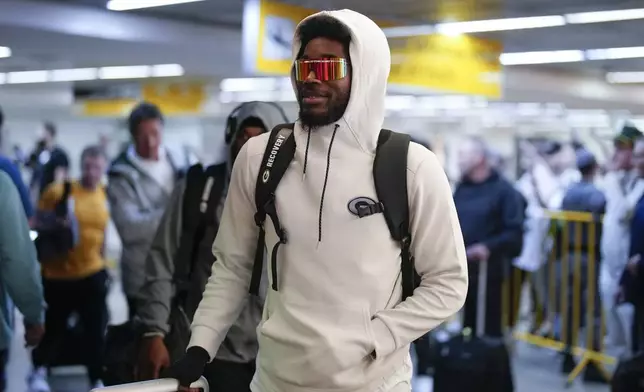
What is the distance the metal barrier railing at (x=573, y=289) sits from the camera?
7094 millimetres

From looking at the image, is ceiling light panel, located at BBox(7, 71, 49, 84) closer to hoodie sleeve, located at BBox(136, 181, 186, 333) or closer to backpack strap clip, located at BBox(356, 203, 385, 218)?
hoodie sleeve, located at BBox(136, 181, 186, 333)

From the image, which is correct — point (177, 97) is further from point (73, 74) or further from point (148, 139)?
point (148, 139)

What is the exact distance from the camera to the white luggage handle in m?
1.67

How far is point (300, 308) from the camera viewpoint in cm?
182

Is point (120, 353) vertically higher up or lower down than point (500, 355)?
higher up

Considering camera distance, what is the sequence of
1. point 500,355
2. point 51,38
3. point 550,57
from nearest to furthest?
point 500,355 → point 51,38 → point 550,57

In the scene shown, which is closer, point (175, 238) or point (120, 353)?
point (175, 238)

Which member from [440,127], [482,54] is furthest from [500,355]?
[440,127]

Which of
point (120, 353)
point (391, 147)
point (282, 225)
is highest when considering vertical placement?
point (391, 147)

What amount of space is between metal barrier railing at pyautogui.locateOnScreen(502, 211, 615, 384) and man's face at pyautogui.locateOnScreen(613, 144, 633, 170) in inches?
31.3

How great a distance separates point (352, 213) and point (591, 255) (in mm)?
5853

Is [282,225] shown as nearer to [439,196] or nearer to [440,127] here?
[439,196]

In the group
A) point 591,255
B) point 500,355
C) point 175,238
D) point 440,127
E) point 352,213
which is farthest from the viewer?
point 440,127

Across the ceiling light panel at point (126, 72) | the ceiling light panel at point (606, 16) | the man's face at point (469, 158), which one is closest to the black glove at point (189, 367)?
the man's face at point (469, 158)
